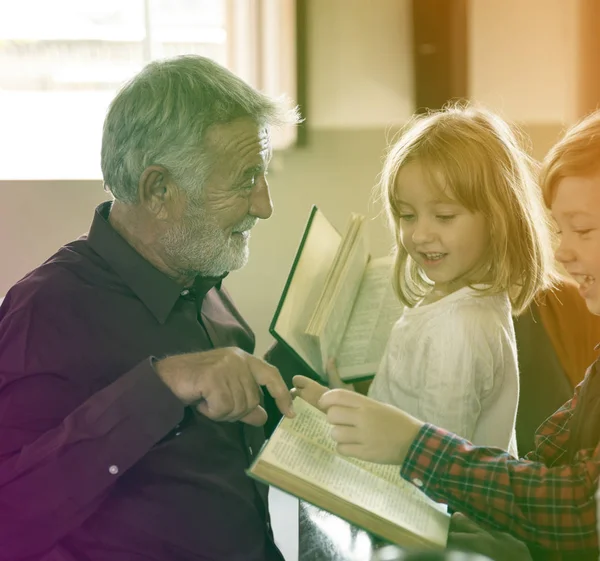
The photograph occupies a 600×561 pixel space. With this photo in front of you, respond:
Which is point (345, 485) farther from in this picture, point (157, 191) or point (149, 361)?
point (157, 191)

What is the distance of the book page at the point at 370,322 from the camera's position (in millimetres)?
1481

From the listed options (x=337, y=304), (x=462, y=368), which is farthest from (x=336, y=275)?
(x=462, y=368)

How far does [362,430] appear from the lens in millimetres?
971

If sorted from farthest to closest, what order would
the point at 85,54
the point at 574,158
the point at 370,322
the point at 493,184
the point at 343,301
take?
the point at 85,54, the point at 370,322, the point at 343,301, the point at 493,184, the point at 574,158

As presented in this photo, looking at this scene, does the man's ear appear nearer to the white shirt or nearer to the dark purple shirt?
the dark purple shirt

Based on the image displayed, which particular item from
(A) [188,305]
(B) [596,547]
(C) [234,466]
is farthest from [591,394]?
(A) [188,305]

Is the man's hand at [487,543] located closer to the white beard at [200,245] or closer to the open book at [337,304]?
the open book at [337,304]

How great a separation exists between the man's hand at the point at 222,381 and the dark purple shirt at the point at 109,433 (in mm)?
24

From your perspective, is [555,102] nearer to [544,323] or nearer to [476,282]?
[544,323]

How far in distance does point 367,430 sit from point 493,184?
508 millimetres

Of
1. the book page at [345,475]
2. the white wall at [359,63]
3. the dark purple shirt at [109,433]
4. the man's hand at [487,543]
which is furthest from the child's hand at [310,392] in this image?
the white wall at [359,63]

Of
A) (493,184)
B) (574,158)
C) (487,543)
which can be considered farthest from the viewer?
(493,184)

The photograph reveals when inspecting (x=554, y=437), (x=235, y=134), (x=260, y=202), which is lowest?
(x=554, y=437)

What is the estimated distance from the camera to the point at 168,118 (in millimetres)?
1194
